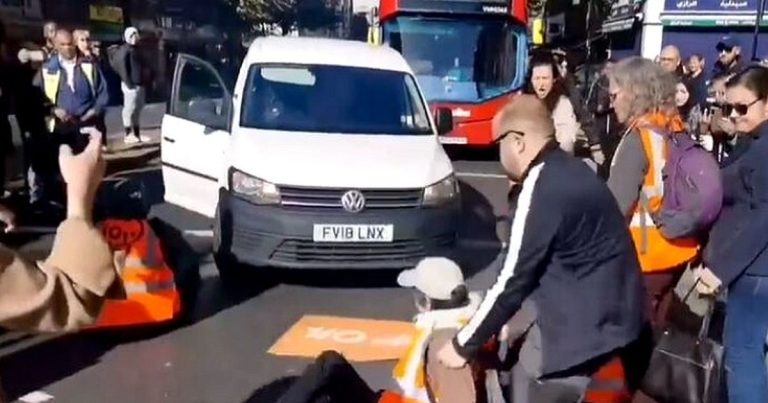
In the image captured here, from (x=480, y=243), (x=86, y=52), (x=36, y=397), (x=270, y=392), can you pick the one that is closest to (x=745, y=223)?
(x=270, y=392)

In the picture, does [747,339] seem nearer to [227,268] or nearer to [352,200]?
[352,200]

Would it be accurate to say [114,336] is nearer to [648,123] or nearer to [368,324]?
[368,324]

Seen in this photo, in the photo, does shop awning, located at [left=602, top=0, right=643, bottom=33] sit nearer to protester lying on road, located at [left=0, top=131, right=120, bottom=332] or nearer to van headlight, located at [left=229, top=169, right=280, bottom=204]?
van headlight, located at [left=229, top=169, right=280, bottom=204]

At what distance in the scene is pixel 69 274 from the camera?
1958 millimetres

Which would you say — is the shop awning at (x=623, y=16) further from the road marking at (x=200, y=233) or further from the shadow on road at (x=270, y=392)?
the shadow on road at (x=270, y=392)

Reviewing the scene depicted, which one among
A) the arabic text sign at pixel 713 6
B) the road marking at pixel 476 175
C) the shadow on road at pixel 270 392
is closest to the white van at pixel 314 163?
the shadow on road at pixel 270 392

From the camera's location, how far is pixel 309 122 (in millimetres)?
8836

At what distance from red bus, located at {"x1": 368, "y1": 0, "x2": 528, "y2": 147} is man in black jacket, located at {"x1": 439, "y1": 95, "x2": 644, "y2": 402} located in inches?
575

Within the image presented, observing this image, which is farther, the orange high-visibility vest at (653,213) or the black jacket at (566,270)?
the orange high-visibility vest at (653,213)

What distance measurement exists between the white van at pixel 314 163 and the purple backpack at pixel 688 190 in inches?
139

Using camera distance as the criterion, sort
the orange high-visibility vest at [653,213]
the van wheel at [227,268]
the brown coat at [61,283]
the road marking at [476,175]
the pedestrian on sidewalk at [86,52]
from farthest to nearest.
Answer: the road marking at [476,175], the pedestrian on sidewalk at [86,52], the van wheel at [227,268], the orange high-visibility vest at [653,213], the brown coat at [61,283]

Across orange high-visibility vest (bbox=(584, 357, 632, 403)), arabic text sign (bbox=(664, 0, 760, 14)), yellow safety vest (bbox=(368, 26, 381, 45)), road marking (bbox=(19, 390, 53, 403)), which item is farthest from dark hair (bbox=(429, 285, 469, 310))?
arabic text sign (bbox=(664, 0, 760, 14))

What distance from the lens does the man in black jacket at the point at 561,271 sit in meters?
3.45

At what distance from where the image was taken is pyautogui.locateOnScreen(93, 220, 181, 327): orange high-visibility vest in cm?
659
